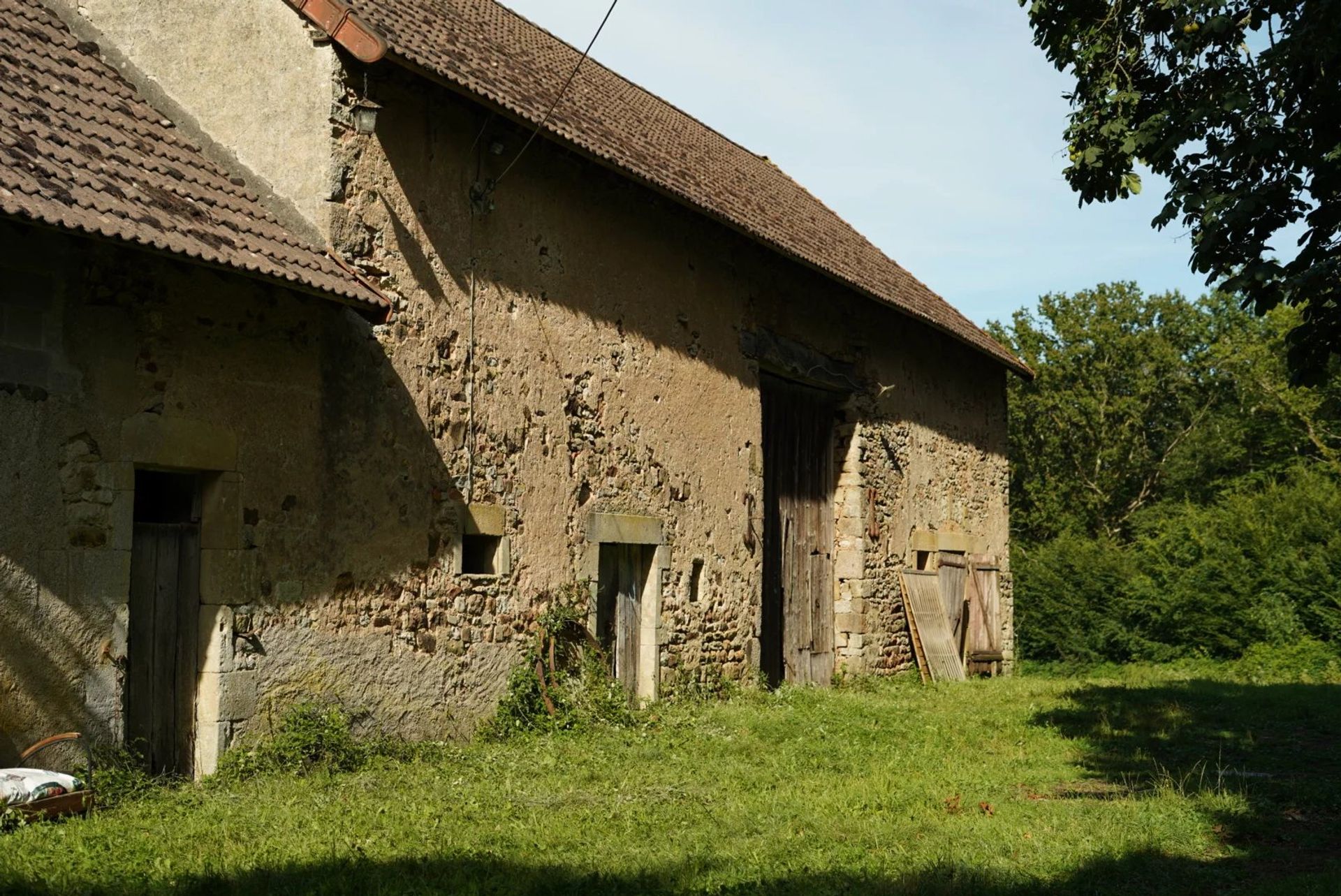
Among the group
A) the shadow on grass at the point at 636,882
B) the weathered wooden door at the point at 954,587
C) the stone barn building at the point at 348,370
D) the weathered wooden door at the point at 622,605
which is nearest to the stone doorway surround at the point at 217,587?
the stone barn building at the point at 348,370

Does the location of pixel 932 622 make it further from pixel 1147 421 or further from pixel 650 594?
pixel 1147 421

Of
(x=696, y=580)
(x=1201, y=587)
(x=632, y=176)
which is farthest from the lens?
(x=1201, y=587)

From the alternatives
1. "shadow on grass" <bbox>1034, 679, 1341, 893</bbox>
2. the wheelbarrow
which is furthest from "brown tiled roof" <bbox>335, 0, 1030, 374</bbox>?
"shadow on grass" <bbox>1034, 679, 1341, 893</bbox>

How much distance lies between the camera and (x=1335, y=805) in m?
7.01

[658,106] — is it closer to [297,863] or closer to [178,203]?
[178,203]

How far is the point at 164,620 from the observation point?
270 inches

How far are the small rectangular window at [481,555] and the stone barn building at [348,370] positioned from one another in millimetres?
27

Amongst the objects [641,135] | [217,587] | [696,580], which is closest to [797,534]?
[696,580]

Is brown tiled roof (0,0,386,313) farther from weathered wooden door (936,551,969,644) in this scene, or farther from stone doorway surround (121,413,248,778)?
weathered wooden door (936,551,969,644)

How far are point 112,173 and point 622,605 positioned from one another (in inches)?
204

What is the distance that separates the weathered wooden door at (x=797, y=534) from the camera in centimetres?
1268

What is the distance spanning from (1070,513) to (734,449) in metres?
23.0

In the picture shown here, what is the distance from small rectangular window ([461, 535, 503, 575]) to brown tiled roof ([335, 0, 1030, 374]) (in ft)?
9.27

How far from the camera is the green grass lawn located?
199 inches
